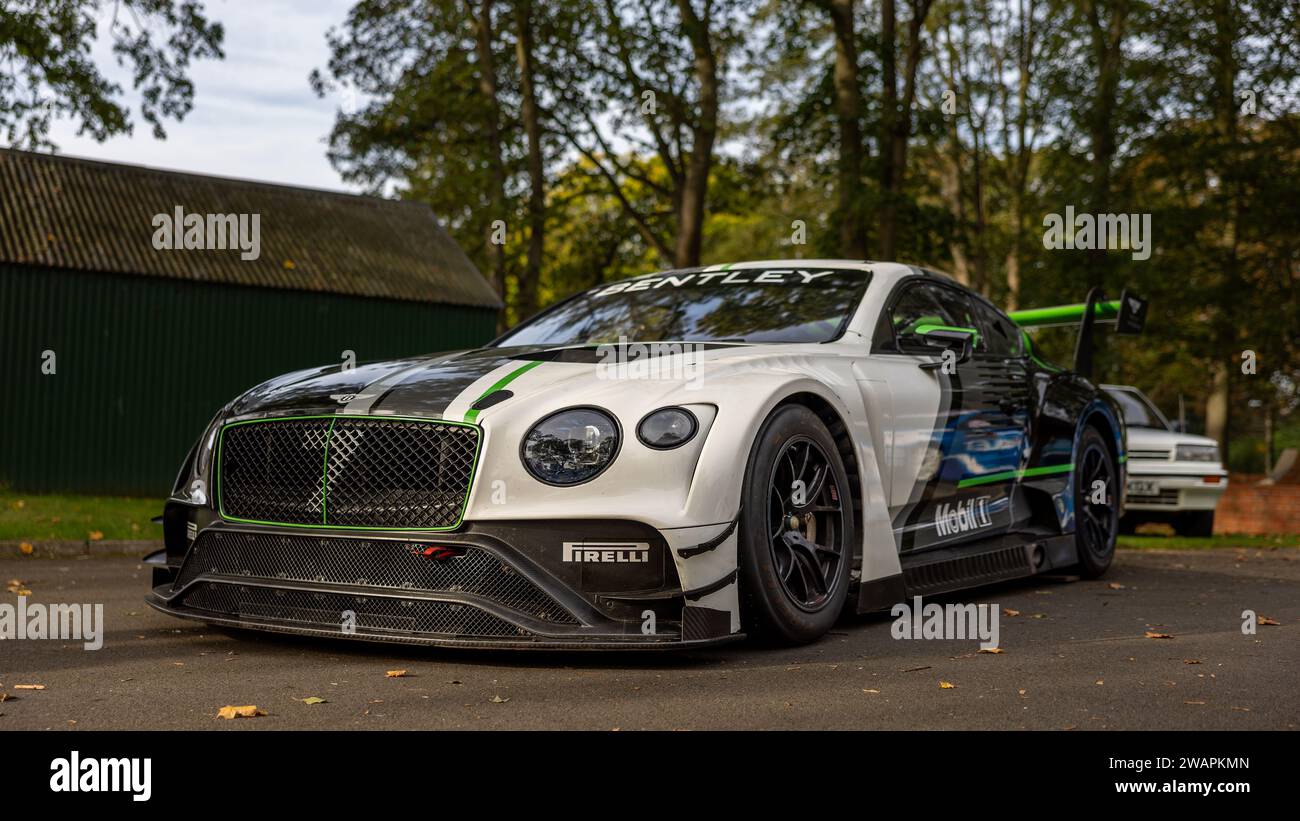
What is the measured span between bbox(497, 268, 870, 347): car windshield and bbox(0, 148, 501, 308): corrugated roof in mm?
17010

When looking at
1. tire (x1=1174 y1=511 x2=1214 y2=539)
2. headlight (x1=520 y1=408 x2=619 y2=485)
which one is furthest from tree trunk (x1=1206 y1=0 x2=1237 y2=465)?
headlight (x1=520 y1=408 x2=619 y2=485)

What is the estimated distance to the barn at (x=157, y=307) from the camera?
2120cm

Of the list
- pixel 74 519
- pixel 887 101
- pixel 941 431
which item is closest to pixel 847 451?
pixel 941 431

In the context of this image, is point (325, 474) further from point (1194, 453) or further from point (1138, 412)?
point (1138, 412)

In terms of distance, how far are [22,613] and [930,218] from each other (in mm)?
17321

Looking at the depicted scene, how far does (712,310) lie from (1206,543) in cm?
881

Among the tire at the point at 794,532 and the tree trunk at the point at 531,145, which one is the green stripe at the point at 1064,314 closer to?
the tire at the point at 794,532

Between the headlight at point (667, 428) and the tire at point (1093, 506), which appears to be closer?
the headlight at point (667, 428)

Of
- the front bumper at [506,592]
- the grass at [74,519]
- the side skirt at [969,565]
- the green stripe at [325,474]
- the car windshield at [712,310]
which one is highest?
the car windshield at [712,310]

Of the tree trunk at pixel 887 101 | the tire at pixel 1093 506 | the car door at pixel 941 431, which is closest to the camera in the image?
the car door at pixel 941 431

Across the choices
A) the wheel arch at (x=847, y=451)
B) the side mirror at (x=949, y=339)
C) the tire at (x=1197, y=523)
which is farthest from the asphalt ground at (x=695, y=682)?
the tire at (x=1197, y=523)

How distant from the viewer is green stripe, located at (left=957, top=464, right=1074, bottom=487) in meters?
6.32

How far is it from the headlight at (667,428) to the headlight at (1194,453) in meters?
11.0

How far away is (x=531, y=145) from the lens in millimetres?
25641
